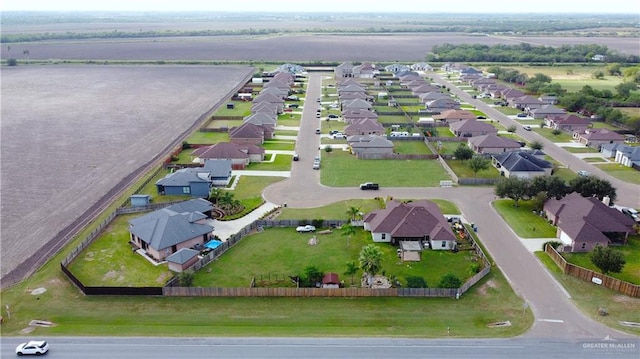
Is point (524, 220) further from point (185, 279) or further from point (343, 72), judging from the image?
point (343, 72)

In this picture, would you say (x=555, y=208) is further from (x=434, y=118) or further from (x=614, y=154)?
(x=434, y=118)

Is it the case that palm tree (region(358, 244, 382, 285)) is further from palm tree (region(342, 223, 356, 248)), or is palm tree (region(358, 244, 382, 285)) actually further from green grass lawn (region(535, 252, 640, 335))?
green grass lawn (region(535, 252, 640, 335))

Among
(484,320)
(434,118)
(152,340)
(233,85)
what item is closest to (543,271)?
(484,320)

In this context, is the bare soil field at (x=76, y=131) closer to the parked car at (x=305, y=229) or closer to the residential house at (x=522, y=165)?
the parked car at (x=305, y=229)

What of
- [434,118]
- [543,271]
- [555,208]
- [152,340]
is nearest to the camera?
[152,340]

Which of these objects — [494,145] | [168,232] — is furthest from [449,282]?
[494,145]
